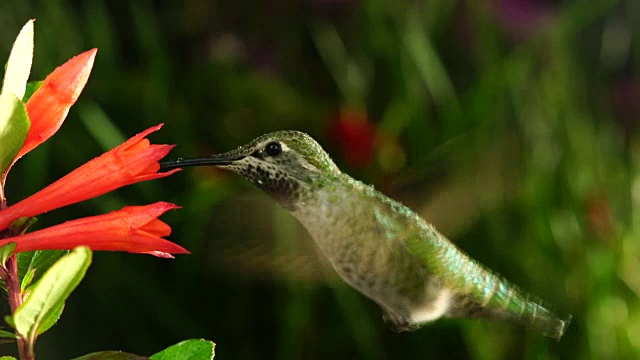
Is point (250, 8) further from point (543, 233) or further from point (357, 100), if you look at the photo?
point (543, 233)

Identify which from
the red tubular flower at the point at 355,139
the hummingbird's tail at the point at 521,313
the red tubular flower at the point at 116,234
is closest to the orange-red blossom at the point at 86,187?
the red tubular flower at the point at 116,234

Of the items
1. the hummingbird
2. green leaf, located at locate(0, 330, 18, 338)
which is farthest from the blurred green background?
green leaf, located at locate(0, 330, 18, 338)

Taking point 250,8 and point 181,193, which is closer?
point 181,193

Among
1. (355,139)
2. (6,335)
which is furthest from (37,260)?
(355,139)

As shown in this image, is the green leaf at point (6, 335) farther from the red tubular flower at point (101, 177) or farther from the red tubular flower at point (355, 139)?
the red tubular flower at point (355, 139)

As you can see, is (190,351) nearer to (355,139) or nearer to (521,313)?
(521,313)

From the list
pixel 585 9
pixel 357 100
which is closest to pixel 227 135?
pixel 357 100
